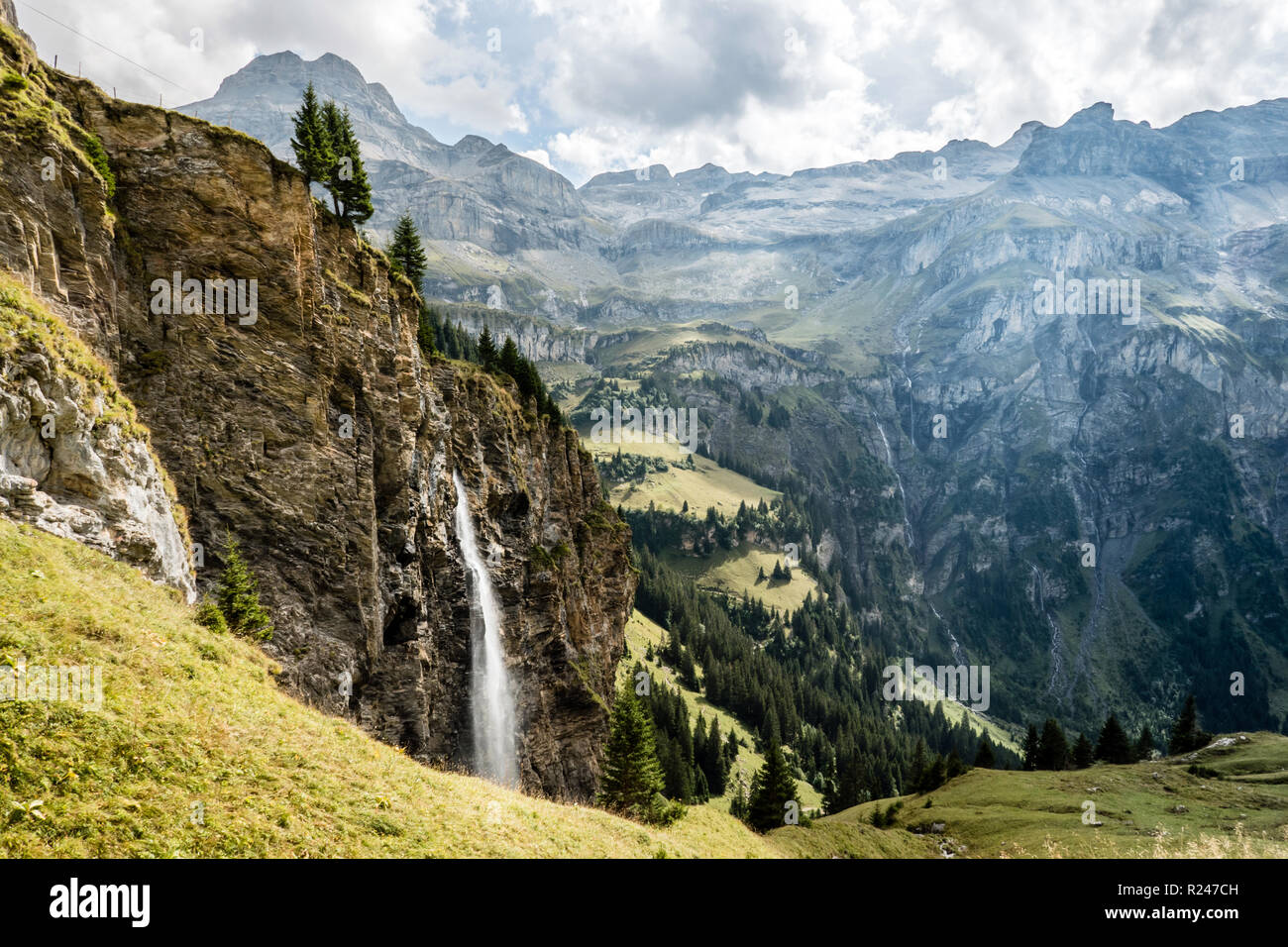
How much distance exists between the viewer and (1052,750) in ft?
276

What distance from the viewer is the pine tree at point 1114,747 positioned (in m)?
82.8

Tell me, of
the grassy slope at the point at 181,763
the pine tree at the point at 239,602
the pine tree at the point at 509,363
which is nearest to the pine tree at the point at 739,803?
the pine tree at the point at 509,363

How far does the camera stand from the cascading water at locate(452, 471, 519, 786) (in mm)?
48438

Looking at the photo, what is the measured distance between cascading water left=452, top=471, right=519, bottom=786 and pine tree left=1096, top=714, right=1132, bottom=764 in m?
79.8

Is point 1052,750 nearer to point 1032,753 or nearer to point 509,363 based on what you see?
point 1032,753

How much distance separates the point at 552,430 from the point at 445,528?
27025 mm

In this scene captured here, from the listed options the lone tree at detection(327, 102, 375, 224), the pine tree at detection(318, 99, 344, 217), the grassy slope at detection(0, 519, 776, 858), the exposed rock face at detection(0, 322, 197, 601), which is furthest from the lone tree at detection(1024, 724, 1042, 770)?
the pine tree at detection(318, 99, 344, 217)

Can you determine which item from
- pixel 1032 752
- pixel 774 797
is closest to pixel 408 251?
pixel 774 797

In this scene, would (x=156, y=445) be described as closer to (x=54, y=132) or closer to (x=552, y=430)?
(x=54, y=132)

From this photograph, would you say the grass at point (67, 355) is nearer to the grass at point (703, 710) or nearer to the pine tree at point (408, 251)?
the pine tree at point (408, 251)

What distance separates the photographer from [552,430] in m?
73.9

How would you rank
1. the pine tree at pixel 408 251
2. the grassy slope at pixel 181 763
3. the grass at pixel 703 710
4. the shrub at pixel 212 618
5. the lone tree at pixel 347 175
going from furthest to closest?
1. the grass at pixel 703 710
2. the pine tree at pixel 408 251
3. the lone tree at pixel 347 175
4. the shrub at pixel 212 618
5. the grassy slope at pixel 181 763

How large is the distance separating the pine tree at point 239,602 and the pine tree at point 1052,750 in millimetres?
94218

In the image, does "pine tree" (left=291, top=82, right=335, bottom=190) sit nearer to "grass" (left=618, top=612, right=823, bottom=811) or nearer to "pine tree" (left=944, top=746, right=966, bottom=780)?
"pine tree" (left=944, top=746, right=966, bottom=780)
